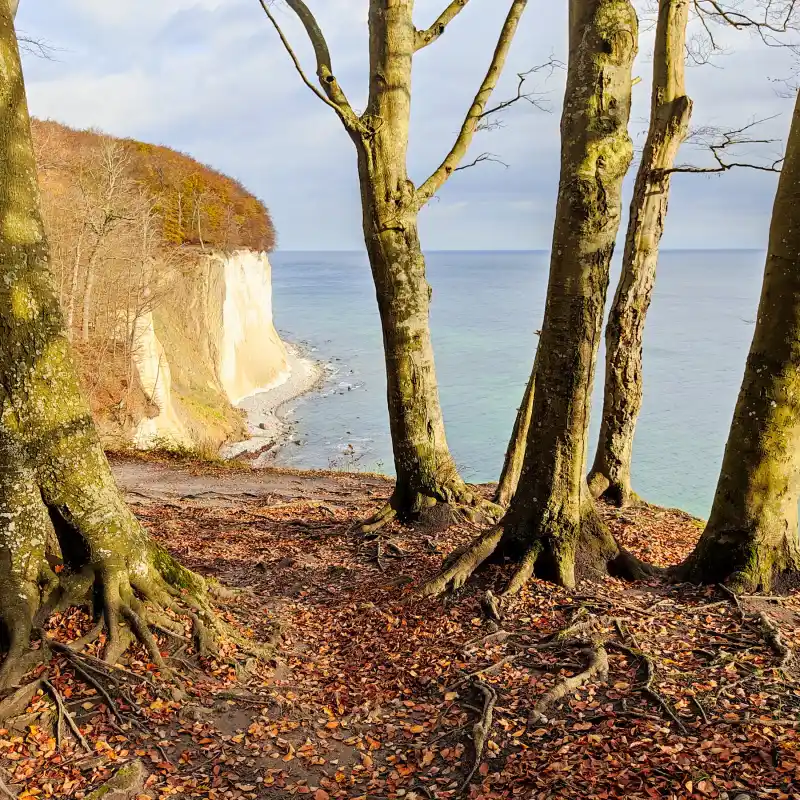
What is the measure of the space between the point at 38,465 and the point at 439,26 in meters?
7.26

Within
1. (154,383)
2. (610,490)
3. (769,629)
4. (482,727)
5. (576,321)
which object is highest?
(576,321)

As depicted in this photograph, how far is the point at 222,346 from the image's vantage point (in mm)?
37656

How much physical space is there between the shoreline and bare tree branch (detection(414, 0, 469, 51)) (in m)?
15.9

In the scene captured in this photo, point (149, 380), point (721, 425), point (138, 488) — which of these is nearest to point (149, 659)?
point (138, 488)

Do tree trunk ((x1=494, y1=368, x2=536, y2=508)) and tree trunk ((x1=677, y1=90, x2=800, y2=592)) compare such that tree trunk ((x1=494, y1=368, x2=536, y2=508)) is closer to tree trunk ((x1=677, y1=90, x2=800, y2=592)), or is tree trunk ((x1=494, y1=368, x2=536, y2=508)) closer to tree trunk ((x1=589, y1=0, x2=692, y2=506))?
tree trunk ((x1=589, y1=0, x2=692, y2=506))

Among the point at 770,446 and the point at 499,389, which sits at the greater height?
the point at 770,446

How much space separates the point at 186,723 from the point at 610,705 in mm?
2847

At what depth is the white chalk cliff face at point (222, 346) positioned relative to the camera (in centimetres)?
2716

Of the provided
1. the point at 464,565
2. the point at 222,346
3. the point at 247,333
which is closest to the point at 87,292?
the point at 222,346

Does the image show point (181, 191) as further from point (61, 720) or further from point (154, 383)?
point (61, 720)

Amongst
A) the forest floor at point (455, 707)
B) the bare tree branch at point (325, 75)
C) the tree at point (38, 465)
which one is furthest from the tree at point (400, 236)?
the tree at point (38, 465)

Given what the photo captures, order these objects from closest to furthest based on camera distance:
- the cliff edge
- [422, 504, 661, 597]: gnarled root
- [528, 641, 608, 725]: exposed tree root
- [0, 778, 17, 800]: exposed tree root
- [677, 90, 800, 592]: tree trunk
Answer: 1. [0, 778, 17, 800]: exposed tree root
2. [528, 641, 608, 725]: exposed tree root
3. [677, 90, 800, 592]: tree trunk
4. [422, 504, 661, 597]: gnarled root
5. the cliff edge

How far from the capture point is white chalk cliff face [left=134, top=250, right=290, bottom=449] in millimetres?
27156

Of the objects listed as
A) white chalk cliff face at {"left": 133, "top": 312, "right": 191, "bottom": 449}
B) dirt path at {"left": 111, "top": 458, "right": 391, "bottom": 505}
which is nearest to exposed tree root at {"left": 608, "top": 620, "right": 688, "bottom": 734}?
dirt path at {"left": 111, "top": 458, "right": 391, "bottom": 505}
